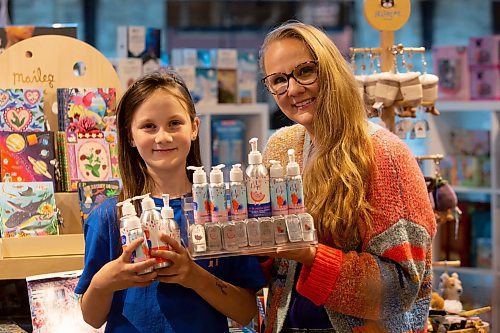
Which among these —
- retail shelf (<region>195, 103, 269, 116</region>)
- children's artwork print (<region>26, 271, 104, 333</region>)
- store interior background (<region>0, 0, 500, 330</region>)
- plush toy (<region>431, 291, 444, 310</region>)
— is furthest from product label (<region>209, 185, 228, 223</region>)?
store interior background (<region>0, 0, 500, 330</region>)

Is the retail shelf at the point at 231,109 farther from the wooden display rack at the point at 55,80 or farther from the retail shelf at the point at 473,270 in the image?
the wooden display rack at the point at 55,80

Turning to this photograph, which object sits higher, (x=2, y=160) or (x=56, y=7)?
(x=56, y=7)

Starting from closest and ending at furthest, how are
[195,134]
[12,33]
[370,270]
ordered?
[370,270]
[195,134]
[12,33]

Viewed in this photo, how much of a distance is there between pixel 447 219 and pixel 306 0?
4.80 m

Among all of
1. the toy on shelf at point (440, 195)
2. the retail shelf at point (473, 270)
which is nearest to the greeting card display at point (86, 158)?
the toy on shelf at point (440, 195)

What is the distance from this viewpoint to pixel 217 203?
1936 millimetres

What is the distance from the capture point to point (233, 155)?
18.2 feet

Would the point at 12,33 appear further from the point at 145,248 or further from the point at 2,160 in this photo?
the point at 145,248

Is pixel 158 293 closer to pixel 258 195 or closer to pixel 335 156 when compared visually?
pixel 258 195

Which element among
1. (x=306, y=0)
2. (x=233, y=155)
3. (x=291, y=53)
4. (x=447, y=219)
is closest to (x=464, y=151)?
(x=233, y=155)

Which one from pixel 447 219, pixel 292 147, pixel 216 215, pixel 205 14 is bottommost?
pixel 447 219

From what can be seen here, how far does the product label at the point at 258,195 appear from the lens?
1.96 metres

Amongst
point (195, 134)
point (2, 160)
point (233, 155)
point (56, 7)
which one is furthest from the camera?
point (56, 7)

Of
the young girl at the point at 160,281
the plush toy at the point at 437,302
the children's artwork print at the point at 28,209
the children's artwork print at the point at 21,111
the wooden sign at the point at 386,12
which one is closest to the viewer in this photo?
Answer: the young girl at the point at 160,281
